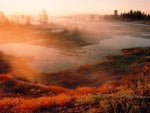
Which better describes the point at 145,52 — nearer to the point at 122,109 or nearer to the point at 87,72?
the point at 87,72

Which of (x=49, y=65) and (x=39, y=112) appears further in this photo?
(x=49, y=65)

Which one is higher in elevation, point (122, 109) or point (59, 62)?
point (122, 109)

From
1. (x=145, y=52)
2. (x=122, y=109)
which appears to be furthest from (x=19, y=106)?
Result: (x=145, y=52)

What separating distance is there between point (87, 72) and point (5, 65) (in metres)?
14.3

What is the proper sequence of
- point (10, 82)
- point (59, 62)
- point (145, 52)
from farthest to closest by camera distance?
point (145, 52), point (59, 62), point (10, 82)

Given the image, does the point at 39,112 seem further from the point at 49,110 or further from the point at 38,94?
the point at 38,94

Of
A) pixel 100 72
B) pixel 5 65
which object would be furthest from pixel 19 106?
pixel 5 65

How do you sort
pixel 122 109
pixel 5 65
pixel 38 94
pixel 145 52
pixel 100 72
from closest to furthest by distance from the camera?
pixel 122 109, pixel 38 94, pixel 100 72, pixel 5 65, pixel 145 52

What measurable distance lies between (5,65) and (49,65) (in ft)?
24.3

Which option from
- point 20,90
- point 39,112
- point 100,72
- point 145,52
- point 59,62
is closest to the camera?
point 39,112

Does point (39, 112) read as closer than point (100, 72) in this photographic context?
Yes

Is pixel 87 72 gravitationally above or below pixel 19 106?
below

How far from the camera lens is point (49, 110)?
41.1ft

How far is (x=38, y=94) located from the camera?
821 inches
